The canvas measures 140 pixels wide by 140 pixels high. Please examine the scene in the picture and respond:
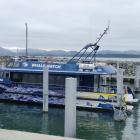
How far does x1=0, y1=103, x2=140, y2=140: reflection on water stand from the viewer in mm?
18166

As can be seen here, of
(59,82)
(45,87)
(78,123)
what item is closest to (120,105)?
(78,123)

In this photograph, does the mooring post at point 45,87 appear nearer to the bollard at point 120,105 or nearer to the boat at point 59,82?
the boat at point 59,82

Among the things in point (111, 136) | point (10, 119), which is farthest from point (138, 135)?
point (10, 119)

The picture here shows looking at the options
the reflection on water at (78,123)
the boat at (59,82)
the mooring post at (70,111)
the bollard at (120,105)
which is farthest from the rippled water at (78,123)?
the mooring post at (70,111)

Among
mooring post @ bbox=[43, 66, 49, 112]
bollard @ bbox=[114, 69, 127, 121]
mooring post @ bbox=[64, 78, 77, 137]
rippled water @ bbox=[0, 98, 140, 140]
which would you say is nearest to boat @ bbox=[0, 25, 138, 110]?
rippled water @ bbox=[0, 98, 140, 140]

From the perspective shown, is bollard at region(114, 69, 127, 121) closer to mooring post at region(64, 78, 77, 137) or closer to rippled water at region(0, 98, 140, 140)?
rippled water at region(0, 98, 140, 140)

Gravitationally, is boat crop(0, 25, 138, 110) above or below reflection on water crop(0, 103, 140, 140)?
above

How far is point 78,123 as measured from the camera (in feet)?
67.7

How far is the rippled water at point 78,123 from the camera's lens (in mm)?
18156

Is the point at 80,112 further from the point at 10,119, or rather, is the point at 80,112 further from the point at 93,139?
the point at 93,139

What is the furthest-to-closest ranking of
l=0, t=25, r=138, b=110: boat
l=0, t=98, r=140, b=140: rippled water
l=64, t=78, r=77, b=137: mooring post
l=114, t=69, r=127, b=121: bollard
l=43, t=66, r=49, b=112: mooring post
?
l=0, t=25, r=138, b=110: boat, l=43, t=66, r=49, b=112: mooring post, l=114, t=69, r=127, b=121: bollard, l=0, t=98, r=140, b=140: rippled water, l=64, t=78, r=77, b=137: mooring post

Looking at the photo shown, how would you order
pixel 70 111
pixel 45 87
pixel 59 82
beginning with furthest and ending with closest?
pixel 59 82
pixel 45 87
pixel 70 111

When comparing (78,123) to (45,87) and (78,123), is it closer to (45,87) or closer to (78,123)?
(78,123)

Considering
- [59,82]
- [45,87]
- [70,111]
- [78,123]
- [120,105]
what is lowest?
[78,123]
